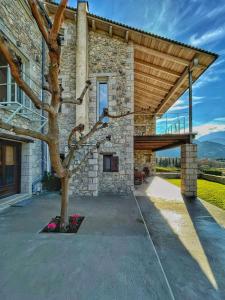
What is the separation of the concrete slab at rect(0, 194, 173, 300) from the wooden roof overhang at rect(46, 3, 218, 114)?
7.00 metres

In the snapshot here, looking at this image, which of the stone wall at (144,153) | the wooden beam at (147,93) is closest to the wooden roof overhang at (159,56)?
the wooden beam at (147,93)

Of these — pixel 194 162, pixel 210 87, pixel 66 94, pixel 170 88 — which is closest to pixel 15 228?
pixel 66 94

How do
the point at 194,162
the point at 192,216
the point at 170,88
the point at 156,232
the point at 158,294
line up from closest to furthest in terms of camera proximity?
the point at 158,294
the point at 156,232
the point at 192,216
the point at 194,162
the point at 170,88

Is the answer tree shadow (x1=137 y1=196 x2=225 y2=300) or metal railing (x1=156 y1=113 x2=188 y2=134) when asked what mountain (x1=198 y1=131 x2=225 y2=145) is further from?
tree shadow (x1=137 y1=196 x2=225 y2=300)

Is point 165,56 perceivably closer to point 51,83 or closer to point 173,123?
point 173,123

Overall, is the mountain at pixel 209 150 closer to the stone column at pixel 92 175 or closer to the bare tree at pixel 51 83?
the stone column at pixel 92 175

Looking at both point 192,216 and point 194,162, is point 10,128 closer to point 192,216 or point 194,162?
point 192,216

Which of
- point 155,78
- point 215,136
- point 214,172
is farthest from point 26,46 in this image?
point 215,136

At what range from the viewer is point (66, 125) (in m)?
8.70

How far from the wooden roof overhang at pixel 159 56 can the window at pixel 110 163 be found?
17.0ft

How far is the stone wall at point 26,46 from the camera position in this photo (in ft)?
19.4

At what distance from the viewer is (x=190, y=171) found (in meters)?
7.87

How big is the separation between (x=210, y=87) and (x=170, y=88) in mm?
33949

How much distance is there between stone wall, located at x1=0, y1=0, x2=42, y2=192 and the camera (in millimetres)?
5906
